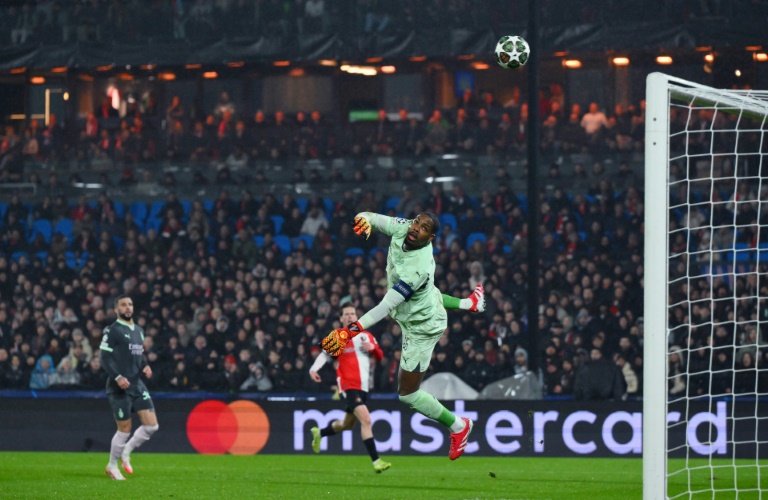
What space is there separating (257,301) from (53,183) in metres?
7.24

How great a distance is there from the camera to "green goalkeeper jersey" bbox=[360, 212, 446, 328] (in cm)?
914

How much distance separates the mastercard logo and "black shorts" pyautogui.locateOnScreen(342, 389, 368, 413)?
11.2ft

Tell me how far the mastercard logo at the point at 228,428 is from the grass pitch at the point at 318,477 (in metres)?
0.32

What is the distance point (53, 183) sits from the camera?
24.8 m

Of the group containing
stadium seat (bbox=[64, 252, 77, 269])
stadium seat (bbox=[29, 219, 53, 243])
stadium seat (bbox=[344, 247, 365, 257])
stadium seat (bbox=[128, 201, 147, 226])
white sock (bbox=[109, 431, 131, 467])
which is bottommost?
white sock (bbox=[109, 431, 131, 467])

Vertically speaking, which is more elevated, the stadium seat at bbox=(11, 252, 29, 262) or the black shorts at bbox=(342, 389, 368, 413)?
the stadium seat at bbox=(11, 252, 29, 262)

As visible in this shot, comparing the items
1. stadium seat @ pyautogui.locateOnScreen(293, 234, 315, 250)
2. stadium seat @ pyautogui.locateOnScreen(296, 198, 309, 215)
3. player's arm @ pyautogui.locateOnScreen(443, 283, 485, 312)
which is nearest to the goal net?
player's arm @ pyautogui.locateOnScreen(443, 283, 485, 312)

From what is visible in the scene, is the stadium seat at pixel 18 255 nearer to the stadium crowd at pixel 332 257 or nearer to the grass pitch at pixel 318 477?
the stadium crowd at pixel 332 257

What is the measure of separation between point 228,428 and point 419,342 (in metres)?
6.71

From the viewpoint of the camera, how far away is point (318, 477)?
40.2 ft

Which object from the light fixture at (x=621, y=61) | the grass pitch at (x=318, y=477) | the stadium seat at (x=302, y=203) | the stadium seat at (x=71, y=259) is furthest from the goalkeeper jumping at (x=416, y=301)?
the light fixture at (x=621, y=61)

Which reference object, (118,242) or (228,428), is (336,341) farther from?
(118,242)

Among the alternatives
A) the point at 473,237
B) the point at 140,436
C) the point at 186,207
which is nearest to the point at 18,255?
the point at 186,207

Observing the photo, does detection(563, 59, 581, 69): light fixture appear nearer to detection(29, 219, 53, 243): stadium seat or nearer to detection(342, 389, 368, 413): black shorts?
detection(29, 219, 53, 243): stadium seat
